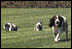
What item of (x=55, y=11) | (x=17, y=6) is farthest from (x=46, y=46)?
(x=17, y=6)

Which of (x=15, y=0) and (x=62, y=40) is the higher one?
(x=62, y=40)

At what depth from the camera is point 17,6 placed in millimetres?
43625

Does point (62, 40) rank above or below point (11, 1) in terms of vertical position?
above

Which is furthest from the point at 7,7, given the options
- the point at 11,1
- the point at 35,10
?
the point at 35,10

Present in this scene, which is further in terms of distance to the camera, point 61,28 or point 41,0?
point 41,0

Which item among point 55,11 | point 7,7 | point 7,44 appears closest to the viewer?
point 7,44

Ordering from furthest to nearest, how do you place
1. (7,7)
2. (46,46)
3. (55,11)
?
(7,7)
(55,11)
(46,46)

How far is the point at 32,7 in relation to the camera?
4428 cm

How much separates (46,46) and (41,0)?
1097 inches

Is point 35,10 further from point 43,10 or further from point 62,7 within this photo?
point 62,7

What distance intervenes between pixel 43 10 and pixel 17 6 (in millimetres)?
3825

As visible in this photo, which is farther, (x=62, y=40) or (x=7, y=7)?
(x=7, y=7)

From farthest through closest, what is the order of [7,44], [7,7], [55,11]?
[7,7], [55,11], [7,44]

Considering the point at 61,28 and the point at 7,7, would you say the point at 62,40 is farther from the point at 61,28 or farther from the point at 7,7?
the point at 7,7
